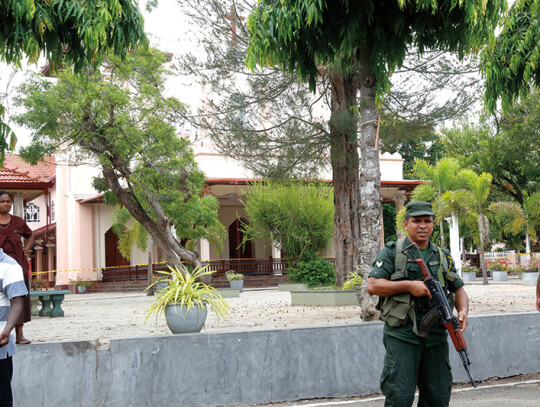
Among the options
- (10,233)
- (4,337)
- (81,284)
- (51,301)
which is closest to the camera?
(4,337)

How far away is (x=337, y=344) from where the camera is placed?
6621mm

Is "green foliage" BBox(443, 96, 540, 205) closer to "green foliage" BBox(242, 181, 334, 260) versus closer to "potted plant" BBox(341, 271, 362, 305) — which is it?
"green foliage" BBox(242, 181, 334, 260)

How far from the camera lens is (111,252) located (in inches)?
1409

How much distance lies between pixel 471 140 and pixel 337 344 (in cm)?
3039

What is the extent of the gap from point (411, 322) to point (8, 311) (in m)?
2.42

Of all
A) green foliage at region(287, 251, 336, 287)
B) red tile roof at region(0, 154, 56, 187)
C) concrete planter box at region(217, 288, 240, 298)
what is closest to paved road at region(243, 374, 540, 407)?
red tile roof at region(0, 154, 56, 187)

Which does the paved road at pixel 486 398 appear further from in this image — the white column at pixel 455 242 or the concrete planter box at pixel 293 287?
the white column at pixel 455 242

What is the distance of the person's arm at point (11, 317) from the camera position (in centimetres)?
388

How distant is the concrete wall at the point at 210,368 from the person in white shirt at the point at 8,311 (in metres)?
2.05

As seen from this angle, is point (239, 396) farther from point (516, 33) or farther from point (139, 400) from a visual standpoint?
point (516, 33)

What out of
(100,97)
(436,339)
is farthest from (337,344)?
(100,97)

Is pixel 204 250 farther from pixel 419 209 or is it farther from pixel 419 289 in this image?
pixel 419 289

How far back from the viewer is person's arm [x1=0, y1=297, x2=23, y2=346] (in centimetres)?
388

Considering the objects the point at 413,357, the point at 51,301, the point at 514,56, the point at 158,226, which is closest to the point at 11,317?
the point at 413,357
